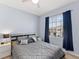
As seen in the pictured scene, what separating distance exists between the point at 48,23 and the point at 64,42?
149cm

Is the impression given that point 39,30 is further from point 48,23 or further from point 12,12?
point 12,12

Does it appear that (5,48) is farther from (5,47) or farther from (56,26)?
(56,26)

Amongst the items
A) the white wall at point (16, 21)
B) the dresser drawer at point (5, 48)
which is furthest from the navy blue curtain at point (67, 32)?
the dresser drawer at point (5, 48)

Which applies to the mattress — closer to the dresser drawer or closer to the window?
the dresser drawer

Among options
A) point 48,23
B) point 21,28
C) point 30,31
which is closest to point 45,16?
point 48,23

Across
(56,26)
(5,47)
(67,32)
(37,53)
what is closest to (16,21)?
(5,47)

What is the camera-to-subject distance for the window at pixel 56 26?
3.64 meters

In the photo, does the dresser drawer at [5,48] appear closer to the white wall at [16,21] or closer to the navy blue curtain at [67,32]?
the white wall at [16,21]

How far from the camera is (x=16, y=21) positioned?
3.60 m

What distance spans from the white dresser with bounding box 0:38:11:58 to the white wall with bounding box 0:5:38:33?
53cm

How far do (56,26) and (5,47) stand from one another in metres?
2.72

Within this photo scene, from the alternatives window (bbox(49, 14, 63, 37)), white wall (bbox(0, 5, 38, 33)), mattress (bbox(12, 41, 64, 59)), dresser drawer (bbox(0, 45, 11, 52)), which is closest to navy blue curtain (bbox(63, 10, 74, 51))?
window (bbox(49, 14, 63, 37))

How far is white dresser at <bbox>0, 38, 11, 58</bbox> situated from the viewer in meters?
2.70

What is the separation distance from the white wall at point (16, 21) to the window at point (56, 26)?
3.50ft
